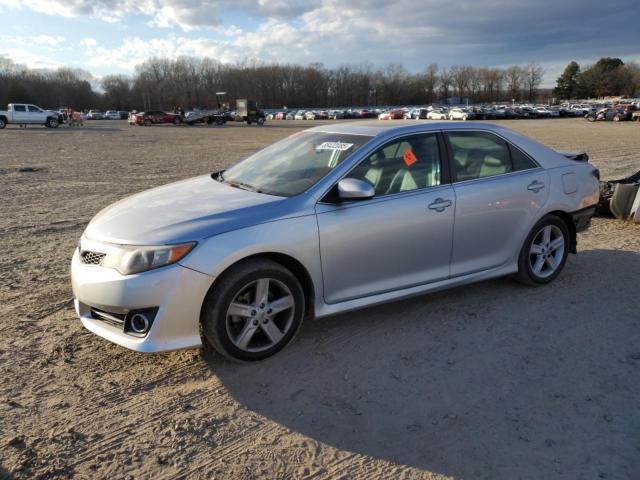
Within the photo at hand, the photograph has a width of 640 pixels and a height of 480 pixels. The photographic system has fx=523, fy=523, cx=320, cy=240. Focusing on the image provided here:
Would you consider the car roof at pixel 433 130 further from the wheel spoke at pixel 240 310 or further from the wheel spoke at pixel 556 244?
the wheel spoke at pixel 240 310

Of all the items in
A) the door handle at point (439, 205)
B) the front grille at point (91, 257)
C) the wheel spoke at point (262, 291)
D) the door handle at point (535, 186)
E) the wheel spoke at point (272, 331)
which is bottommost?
the wheel spoke at point (272, 331)

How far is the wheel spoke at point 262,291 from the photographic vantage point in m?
3.55

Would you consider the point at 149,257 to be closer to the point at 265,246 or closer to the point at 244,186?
the point at 265,246

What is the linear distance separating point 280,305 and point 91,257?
4.40 ft

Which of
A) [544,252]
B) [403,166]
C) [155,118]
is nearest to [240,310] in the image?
[403,166]

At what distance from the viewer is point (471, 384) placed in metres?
3.41

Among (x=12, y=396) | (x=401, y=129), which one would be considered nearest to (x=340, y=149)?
(x=401, y=129)

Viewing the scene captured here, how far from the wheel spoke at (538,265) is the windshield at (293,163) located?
7.10 feet

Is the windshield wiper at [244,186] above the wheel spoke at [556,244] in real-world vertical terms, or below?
above

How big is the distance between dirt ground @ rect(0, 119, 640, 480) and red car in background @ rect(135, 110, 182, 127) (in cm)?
5360

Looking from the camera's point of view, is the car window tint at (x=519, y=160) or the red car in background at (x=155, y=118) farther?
the red car in background at (x=155, y=118)

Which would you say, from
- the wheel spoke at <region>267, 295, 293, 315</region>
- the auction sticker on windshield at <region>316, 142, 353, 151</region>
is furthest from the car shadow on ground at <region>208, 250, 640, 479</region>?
the auction sticker on windshield at <region>316, 142, 353, 151</region>

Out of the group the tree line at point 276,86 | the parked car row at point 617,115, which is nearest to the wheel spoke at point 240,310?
the parked car row at point 617,115

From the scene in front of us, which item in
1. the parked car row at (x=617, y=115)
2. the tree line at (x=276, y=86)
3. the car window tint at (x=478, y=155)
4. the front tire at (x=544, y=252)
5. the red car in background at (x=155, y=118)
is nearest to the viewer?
the car window tint at (x=478, y=155)
